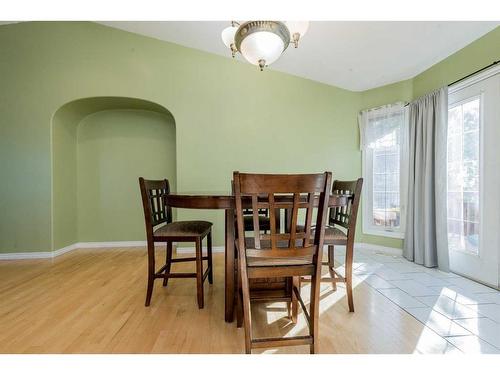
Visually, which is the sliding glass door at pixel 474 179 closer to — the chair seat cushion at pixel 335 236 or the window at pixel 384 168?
A: the window at pixel 384 168

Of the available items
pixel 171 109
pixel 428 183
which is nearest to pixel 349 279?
pixel 428 183

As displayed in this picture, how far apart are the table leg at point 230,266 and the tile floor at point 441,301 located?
105cm

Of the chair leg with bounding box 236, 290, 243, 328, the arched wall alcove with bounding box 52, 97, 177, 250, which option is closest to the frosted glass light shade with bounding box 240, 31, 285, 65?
the chair leg with bounding box 236, 290, 243, 328

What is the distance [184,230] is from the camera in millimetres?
1998

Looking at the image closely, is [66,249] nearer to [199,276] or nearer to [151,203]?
[151,203]

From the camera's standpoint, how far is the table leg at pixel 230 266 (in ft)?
5.36

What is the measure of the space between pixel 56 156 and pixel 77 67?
115 centimetres

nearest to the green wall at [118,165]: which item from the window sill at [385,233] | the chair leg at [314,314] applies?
the window sill at [385,233]

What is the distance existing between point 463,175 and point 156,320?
3.02 meters

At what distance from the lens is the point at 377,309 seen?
1.86 metres

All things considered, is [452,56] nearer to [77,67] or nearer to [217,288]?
[217,288]

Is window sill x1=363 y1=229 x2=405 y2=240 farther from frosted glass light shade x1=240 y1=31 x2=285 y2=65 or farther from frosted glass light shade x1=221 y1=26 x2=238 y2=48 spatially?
frosted glass light shade x1=221 y1=26 x2=238 y2=48
